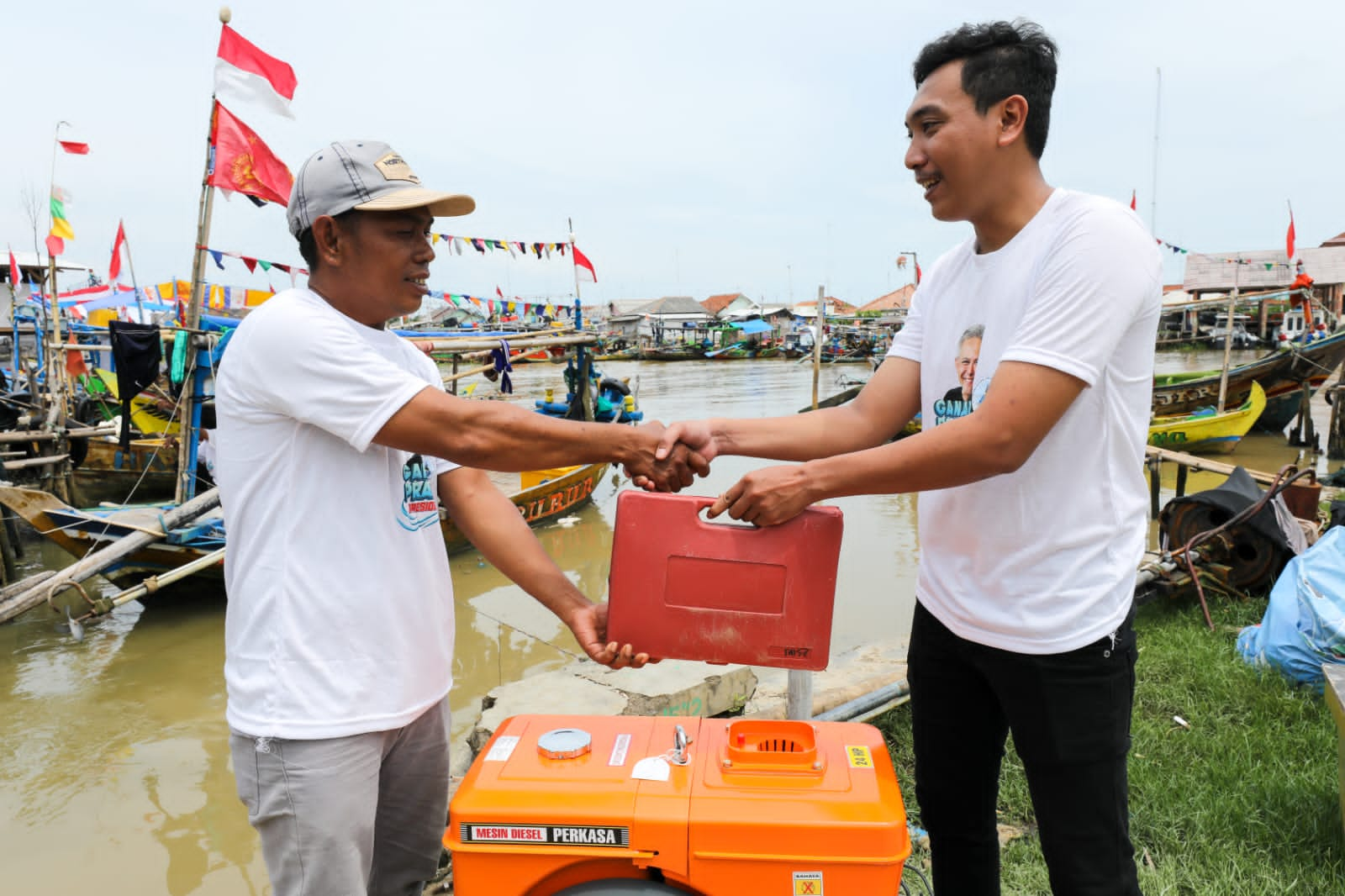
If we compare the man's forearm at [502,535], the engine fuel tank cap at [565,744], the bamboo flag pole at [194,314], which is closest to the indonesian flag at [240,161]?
the bamboo flag pole at [194,314]

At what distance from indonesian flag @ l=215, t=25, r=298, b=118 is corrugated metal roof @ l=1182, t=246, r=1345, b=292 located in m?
37.5

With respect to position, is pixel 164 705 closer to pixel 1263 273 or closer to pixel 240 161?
pixel 240 161

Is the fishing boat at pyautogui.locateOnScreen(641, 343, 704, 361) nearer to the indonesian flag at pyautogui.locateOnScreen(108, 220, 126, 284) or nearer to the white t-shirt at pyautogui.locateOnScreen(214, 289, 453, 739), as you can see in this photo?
the indonesian flag at pyautogui.locateOnScreen(108, 220, 126, 284)

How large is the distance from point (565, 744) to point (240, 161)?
8.12 m

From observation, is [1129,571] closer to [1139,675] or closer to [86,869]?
[1139,675]

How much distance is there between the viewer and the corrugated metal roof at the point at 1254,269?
119 ft

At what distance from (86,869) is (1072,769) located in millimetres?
5271

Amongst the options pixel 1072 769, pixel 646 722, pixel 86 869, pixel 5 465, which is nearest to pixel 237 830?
pixel 86 869

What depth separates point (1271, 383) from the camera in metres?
18.2

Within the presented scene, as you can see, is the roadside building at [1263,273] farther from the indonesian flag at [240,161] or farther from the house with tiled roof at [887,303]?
the indonesian flag at [240,161]

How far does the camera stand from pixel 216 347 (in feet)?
28.5

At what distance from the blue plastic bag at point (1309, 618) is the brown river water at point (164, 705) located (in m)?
3.58

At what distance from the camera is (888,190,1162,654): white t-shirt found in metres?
1.62

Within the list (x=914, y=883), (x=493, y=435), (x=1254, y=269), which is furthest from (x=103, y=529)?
(x=1254, y=269)
